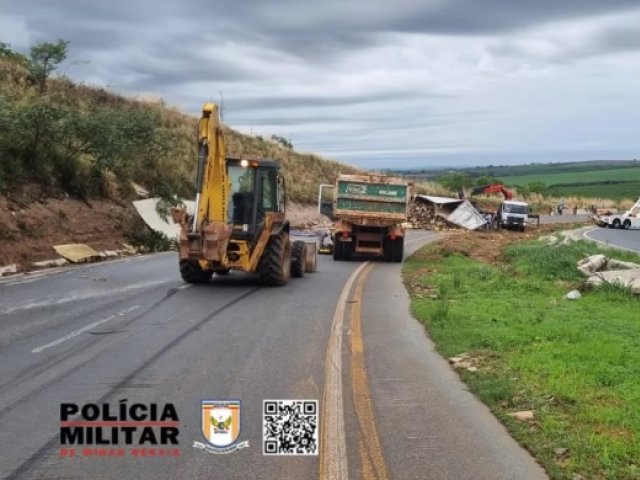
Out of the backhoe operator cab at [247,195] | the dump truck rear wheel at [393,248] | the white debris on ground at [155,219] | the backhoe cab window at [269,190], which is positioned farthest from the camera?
the white debris on ground at [155,219]

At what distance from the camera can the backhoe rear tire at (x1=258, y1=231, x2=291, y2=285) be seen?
15719 mm

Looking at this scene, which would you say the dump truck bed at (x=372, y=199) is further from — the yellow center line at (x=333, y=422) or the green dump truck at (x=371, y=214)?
the yellow center line at (x=333, y=422)

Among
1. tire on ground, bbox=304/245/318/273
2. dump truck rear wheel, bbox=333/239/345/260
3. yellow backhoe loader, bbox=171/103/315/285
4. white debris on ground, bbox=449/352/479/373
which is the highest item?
yellow backhoe loader, bbox=171/103/315/285

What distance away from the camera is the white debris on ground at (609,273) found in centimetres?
1392

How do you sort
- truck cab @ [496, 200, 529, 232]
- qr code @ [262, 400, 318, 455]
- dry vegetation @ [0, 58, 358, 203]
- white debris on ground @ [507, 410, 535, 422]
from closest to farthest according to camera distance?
1. qr code @ [262, 400, 318, 455]
2. white debris on ground @ [507, 410, 535, 422]
3. dry vegetation @ [0, 58, 358, 203]
4. truck cab @ [496, 200, 529, 232]

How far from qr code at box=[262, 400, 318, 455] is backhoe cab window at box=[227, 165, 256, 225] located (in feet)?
30.6

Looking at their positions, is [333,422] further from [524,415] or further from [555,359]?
[555,359]

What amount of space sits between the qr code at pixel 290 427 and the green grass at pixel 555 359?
163cm

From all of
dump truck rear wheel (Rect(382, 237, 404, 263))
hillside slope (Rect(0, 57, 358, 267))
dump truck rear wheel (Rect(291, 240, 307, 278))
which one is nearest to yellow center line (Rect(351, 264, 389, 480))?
dump truck rear wheel (Rect(291, 240, 307, 278))

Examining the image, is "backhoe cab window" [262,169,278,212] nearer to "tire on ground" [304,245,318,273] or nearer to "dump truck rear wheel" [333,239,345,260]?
"tire on ground" [304,245,318,273]

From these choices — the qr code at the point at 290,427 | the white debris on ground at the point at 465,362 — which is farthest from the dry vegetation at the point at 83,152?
the qr code at the point at 290,427

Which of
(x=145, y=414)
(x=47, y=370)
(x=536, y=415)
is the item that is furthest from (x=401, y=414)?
(x=47, y=370)

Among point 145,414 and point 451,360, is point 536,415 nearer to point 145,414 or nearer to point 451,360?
point 451,360

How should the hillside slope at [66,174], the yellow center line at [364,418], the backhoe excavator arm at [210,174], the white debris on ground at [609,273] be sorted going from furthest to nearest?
the hillside slope at [66,174]
the backhoe excavator arm at [210,174]
the white debris on ground at [609,273]
the yellow center line at [364,418]
